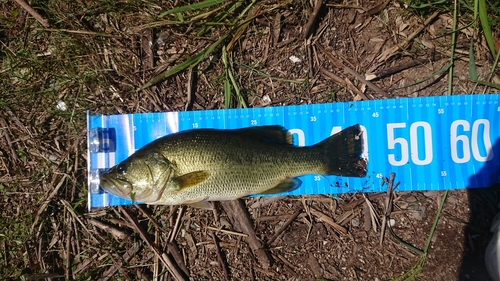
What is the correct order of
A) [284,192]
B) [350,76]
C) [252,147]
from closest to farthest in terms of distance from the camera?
[252,147]
[284,192]
[350,76]

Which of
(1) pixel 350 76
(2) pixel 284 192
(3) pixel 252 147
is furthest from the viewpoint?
(1) pixel 350 76

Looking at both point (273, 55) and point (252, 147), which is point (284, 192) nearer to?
point (252, 147)

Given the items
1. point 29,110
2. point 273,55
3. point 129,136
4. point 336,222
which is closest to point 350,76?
point 273,55

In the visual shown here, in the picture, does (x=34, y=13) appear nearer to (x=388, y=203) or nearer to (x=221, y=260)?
(x=221, y=260)

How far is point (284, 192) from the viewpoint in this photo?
10.6 feet

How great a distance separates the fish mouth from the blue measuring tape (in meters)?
0.47

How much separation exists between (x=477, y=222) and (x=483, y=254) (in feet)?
1.00

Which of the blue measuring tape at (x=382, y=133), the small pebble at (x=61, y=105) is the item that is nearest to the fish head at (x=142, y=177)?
the blue measuring tape at (x=382, y=133)

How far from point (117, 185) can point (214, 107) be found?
1227 millimetres

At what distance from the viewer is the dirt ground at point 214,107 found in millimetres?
3404

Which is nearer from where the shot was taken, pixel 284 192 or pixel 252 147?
pixel 252 147

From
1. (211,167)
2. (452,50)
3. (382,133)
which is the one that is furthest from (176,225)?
(452,50)

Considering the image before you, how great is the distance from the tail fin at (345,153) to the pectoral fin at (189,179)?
3.68 ft

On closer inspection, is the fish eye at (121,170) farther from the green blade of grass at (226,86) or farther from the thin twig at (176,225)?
the green blade of grass at (226,86)
